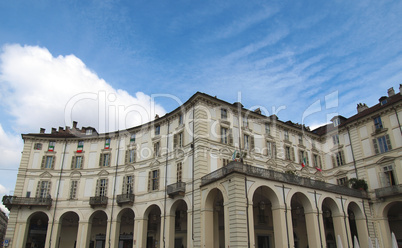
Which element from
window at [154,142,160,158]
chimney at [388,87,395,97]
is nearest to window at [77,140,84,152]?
window at [154,142,160,158]

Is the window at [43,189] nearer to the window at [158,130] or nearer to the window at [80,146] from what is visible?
the window at [80,146]

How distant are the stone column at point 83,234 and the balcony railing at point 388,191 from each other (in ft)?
99.4

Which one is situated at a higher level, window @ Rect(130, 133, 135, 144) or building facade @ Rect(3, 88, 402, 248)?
window @ Rect(130, 133, 135, 144)

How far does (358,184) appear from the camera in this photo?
100.0ft

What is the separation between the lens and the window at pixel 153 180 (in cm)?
3018

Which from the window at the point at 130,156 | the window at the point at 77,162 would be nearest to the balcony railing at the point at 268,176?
the window at the point at 130,156

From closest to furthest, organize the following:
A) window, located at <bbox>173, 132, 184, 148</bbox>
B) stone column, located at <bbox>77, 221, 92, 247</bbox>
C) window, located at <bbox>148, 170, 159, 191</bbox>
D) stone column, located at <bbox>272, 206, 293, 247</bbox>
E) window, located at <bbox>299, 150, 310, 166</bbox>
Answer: stone column, located at <bbox>272, 206, 293, 247</bbox>
window, located at <bbox>173, 132, 184, 148</bbox>
window, located at <bbox>148, 170, 159, 191</bbox>
stone column, located at <bbox>77, 221, 92, 247</bbox>
window, located at <bbox>299, 150, 310, 166</bbox>

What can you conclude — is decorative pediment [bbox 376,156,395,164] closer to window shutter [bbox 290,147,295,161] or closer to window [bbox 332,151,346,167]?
window [bbox 332,151,346,167]

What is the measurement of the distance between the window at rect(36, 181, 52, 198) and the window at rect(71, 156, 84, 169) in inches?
128

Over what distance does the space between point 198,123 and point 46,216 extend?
23766 mm

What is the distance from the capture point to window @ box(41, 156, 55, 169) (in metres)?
35.9

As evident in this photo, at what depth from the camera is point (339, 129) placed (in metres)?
35.3

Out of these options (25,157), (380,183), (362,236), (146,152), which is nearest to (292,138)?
(380,183)

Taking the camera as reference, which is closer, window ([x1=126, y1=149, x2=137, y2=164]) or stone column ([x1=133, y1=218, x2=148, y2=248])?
stone column ([x1=133, y1=218, x2=148, y2=248])
